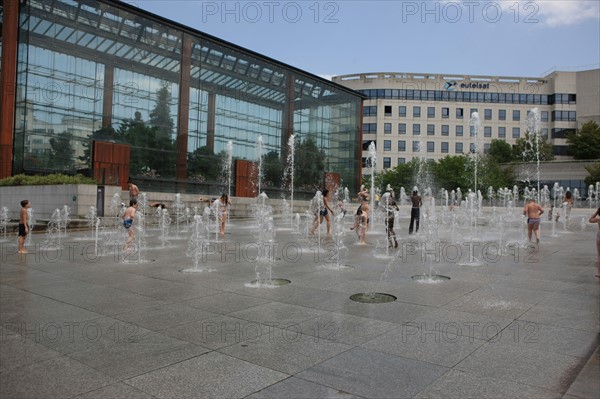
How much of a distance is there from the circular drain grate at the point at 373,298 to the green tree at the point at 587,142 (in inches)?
2923

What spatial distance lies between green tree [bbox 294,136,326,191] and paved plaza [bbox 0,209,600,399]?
107 feet

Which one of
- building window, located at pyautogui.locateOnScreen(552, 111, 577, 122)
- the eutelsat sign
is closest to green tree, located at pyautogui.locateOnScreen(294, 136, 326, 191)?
the eutelsat sign

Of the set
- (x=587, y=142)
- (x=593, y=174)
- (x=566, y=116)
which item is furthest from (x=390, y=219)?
(x=566, y=116)

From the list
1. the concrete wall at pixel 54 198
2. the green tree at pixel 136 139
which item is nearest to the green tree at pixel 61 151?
the green tree at pixel 136 139

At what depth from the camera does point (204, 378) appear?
4.04 meters

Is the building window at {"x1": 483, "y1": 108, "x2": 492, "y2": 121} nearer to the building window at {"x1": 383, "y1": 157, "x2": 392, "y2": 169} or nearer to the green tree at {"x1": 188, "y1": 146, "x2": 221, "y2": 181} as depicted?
the building window at {"x1": 383, "y1": 157, "x2": 392, "y2": 169}

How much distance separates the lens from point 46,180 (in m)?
21.9

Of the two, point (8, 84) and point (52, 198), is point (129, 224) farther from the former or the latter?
point (8, 84)

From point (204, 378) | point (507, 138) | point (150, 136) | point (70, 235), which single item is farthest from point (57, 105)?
point (507, 138)

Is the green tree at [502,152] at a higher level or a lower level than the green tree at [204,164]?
higher

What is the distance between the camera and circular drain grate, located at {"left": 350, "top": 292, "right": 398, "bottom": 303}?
6758 millimetres

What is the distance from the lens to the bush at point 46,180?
21.1 metres

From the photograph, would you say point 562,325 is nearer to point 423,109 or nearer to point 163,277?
point 163,277

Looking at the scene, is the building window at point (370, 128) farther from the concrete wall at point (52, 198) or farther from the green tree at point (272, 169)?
the concrete wall at point (52, 198)
